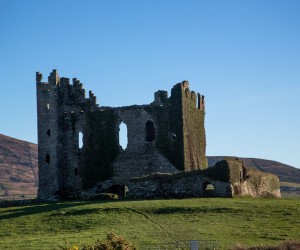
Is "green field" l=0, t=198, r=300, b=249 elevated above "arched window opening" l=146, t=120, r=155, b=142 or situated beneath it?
situated beneath

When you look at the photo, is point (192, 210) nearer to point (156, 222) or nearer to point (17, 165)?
point (156, 222)

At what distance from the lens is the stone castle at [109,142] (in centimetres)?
5500

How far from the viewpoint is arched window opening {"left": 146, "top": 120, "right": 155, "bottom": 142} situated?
55750mm

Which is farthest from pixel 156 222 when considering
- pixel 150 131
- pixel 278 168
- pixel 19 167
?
pixel 19 167

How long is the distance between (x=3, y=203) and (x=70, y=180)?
697cm

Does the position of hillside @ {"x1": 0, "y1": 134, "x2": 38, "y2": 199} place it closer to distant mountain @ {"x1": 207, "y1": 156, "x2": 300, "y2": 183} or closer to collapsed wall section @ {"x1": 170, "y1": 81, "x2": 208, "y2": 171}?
distant mountain @ {"x1": 207, "y1": 156, "x2": 300, "y2": 183}

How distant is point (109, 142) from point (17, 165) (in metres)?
107

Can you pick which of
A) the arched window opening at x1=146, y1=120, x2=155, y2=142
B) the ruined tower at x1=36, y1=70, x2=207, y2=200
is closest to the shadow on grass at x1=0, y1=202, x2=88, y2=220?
the ruined tower at x1=36, y1=70, x2=207, y2=200

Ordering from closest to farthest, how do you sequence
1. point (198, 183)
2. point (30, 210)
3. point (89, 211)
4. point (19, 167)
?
point (89, 211) < point (30, 210) < point (198, 183) < point (19, 167)

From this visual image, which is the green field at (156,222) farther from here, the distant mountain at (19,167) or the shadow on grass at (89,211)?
the distant mountain at (19,167)

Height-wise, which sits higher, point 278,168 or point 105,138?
point 105,138

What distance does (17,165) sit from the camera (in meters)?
158

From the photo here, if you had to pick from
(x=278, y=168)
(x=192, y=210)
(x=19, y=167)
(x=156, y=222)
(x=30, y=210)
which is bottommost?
(x=156, y=222)

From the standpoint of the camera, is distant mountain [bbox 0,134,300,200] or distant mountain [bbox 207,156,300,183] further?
distant mountain [bbox 0,134,300,200]
